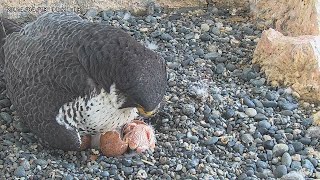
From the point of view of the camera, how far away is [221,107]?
14.7ft

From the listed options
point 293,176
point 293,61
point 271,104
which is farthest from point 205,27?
point 293,176

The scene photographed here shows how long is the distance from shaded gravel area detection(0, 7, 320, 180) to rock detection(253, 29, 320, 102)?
8cm

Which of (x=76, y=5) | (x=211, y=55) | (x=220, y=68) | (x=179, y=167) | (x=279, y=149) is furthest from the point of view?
(x=76, y=5)

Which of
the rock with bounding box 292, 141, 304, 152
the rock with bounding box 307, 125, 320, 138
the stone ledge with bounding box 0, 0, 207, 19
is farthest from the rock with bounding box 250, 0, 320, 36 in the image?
the rock with bounding box 292, 141, 304, 152

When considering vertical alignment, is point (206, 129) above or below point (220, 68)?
below

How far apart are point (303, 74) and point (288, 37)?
322mm

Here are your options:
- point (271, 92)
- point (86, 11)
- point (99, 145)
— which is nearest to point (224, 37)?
point (271, 92)

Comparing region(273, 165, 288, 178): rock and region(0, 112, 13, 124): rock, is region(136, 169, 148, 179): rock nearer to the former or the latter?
region(273, 165, 288, 178): rock

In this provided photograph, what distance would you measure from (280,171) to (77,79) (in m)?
1.31

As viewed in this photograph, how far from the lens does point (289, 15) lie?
201 inches

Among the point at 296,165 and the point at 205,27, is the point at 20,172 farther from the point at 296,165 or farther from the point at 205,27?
the point at 205,27

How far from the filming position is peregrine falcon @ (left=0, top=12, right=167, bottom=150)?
3.53 m

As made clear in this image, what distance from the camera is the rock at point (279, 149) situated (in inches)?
164

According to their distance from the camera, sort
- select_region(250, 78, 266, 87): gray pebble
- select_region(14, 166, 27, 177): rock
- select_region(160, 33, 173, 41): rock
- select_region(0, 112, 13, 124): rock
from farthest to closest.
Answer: select_region(160, 33, 173, 41): rock < select_region(250, 78, 266, 87): gray pebble < select_region(0, 112, 13, 124): rock < select_region(14, 166, 27, 177): rock
